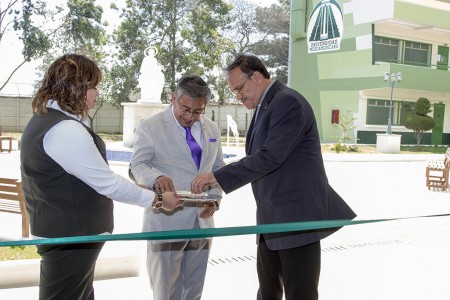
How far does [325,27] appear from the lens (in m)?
22.9

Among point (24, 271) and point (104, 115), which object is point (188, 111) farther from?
point (104, 115)

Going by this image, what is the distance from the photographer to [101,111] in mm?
21781

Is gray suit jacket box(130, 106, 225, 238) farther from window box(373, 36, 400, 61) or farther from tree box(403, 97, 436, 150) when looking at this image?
window box(373, 36, 400, 61)

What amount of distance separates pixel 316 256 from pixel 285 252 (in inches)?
4.4

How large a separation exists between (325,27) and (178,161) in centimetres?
2205

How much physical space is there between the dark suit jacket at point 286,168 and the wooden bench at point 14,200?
2.38 meters

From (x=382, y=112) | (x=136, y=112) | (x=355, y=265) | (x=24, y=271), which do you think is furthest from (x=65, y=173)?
(x=382, y=112)

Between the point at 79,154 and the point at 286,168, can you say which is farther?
the point at 286,168

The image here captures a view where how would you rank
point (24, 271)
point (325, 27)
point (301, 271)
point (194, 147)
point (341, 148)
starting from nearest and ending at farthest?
point (301, 271) < point (194, 147) < point (24, 271) < point (341, 148) < point (325, 27)

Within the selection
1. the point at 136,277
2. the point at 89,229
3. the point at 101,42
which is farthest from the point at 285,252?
the point at 101,42

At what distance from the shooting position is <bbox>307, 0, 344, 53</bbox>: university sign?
879 inches

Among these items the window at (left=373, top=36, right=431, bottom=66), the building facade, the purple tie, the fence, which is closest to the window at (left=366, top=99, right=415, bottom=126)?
the building facade

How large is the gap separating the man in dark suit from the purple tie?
0.87 feet

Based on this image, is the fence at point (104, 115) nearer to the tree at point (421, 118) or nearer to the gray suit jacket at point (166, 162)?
the tree at point (421, 118)
